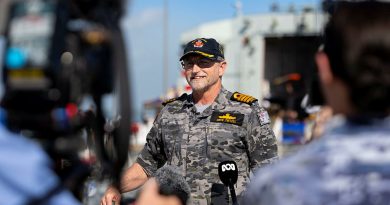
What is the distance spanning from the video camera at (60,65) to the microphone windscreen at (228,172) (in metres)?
2.31

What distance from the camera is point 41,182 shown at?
1521 mm

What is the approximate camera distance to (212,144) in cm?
419

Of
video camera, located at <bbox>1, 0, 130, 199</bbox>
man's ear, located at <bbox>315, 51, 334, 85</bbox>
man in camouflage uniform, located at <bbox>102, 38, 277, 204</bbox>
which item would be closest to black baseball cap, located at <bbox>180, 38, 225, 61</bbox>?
man in camouflage uniform, located at <bbox>102, 38, 277, 204</bbox>

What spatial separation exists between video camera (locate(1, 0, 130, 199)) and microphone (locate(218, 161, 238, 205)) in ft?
7.59

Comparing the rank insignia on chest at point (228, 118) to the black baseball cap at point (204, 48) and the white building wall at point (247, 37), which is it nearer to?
the black baseball cap at point (204, 48)

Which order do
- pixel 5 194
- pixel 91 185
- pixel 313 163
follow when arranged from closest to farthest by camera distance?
pixel 5 194 → pixel 313 163 → pixel 91 185

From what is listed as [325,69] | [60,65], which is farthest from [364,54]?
[60,65]

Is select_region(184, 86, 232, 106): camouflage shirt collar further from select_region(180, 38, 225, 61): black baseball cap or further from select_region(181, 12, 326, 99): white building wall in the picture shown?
select_region(181, 12, 326, 99): white building wall

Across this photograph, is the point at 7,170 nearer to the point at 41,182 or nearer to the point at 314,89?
the point at 41,182

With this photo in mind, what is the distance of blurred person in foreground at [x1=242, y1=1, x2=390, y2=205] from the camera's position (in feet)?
5.55

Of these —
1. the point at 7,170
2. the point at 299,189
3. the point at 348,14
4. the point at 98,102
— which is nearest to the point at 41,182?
the point at 7,170

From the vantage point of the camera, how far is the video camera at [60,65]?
61.2 inches

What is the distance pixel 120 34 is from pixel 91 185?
71 cm

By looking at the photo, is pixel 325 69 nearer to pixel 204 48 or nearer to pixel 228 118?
pixel 228 118
